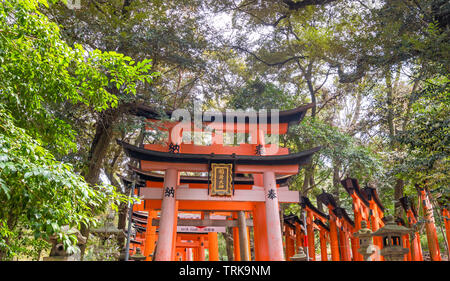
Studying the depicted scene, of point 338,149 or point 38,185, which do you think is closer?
point 38,185

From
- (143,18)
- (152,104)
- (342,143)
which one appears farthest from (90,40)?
(342,143)

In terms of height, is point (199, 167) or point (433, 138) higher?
point (199, 167)

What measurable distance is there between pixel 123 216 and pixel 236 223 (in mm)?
5241

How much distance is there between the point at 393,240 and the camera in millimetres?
7203

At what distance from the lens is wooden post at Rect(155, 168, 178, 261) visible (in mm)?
8938

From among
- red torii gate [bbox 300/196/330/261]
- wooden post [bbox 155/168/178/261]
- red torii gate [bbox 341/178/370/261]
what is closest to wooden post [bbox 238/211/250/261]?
red torii gate [bbox 300/196/330/261]

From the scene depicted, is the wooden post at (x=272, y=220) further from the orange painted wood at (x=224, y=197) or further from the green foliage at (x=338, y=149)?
the green foliage at (x=338, y=149)

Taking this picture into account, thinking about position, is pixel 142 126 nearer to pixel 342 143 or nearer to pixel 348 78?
pixel 348 78

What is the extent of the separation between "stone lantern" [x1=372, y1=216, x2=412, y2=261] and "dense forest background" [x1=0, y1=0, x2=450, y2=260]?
1.24 meters

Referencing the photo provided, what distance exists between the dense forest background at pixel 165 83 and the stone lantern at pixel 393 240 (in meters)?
1.24

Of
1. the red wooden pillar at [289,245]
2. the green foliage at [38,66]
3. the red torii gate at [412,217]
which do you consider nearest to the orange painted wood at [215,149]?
the red torii gate at [412,217]

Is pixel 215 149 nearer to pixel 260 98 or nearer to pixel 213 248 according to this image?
pixel 260 98

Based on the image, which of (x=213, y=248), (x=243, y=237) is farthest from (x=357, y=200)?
(x=213, y=248)

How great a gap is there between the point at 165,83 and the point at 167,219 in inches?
219
